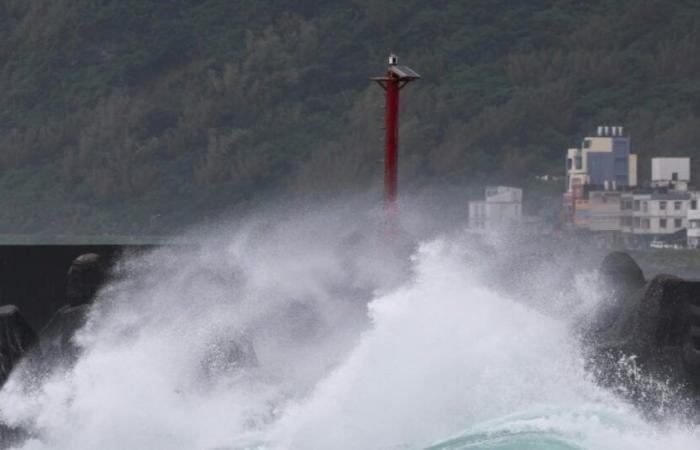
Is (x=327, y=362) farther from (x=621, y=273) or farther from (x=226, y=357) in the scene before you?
(x=621, y=273)

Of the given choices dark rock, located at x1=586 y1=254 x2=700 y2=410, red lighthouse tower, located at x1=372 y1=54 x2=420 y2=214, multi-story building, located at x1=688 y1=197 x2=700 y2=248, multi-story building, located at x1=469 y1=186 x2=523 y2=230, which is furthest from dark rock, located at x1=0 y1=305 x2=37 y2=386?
multi-story building, located at x1=688 y1=197 x2=700 y2=248

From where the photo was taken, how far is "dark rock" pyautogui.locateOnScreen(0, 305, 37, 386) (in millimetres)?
15914

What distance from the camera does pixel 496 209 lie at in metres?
114

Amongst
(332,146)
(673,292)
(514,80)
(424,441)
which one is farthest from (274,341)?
(514,80)

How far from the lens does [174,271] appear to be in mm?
16688

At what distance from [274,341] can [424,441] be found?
2.46 metres

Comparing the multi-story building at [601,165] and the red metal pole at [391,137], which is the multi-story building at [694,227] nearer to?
the multi-story building at [601,165]

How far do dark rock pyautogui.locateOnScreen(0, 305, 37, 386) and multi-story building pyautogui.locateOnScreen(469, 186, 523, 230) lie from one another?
93.3 metres

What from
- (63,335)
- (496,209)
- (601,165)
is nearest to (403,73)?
(63,335)

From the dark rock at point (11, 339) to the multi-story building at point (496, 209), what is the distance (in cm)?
9329

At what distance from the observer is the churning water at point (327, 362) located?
47.2 feet

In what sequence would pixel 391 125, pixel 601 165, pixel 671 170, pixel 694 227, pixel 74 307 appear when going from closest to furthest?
1. pixel 74 307
2. pixel 391 125
3. pixel 694 227
4. pixel 671 170
5. pixel 601 165

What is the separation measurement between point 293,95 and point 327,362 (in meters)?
135

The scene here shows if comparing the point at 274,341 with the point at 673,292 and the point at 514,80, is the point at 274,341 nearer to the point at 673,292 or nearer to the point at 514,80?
the point at 673,292
